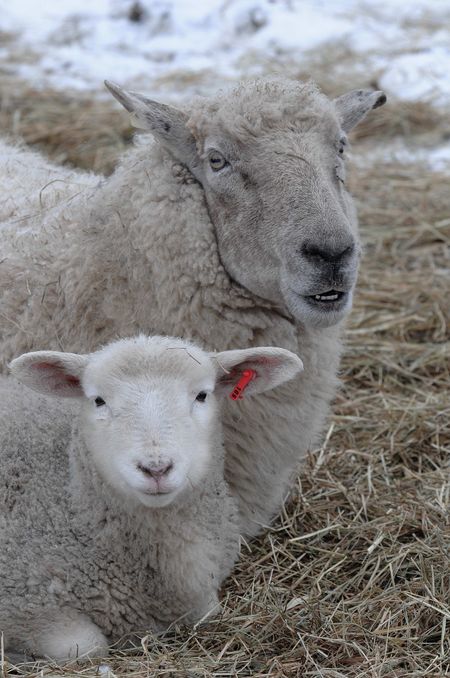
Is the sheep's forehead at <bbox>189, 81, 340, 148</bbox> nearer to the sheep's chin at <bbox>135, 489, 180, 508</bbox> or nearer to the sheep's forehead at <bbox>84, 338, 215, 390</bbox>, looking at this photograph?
the sheep's forehead at <bbox>84, 338, 215, 390</bbox>

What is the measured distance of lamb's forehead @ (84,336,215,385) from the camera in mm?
3686

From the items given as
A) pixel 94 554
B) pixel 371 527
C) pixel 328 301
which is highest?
pixel 328 301

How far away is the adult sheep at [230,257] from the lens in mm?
4254

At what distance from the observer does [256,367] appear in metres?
4.04

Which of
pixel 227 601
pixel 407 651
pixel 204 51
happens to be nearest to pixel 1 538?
pixel 227 601

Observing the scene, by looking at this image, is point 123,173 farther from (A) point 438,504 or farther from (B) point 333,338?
(A) point 438,504

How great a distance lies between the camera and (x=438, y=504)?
4.96 m

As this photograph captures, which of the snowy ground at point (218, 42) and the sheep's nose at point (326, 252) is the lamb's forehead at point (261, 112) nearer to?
the sheep's nose at point (326, 252)

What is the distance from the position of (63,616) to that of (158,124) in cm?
195

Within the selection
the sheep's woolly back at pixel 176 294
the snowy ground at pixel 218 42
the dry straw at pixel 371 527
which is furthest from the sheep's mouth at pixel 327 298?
the snowy ground at pixel 218 42

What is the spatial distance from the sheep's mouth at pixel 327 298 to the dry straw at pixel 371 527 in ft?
3.60

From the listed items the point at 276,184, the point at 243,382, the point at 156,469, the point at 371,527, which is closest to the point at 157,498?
the point at 156,469

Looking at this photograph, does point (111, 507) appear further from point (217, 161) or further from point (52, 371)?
point (217, 161)

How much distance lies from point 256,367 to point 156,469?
30.1 inches
